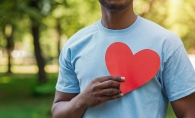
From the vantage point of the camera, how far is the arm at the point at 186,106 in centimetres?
173

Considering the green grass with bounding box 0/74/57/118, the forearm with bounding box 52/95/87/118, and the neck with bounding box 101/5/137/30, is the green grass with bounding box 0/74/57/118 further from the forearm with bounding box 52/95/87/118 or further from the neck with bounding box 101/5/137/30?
the neck with bounding box 101/5/137/30

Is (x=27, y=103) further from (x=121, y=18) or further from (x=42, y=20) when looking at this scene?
(x=121, y=18)


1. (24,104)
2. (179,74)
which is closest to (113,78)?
(179,74)

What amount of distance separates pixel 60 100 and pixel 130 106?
0.47 meters

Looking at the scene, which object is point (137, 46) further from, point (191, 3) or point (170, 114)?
point (191, 3)

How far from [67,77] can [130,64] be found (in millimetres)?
399

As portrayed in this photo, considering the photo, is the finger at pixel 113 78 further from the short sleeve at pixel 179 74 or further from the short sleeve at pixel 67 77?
the short sleeve at pixel 67 77

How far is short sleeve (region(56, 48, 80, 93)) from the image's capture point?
197 cm

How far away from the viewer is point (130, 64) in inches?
69.5

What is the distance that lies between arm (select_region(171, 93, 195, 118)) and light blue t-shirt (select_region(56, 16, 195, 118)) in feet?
0.10

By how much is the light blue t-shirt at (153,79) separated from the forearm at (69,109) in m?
0.04

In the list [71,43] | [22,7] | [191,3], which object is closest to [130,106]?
[71,43]

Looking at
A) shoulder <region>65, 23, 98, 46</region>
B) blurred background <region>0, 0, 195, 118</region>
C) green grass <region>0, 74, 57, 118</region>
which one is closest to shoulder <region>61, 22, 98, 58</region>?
shoulder <region>65, 23, 98, 46</region>

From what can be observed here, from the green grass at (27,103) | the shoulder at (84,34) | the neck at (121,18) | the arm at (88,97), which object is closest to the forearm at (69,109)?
the arm at (88,97)
